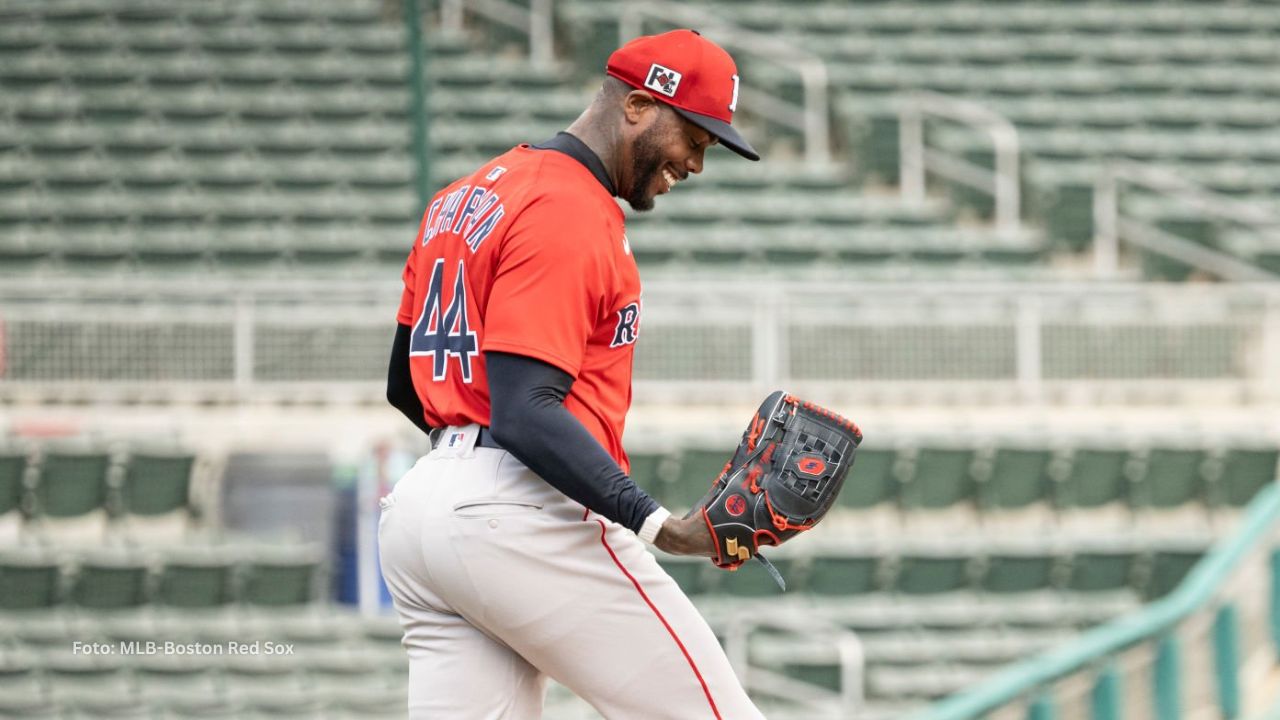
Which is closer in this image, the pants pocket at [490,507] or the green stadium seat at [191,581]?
the pants pocket at [490,507]

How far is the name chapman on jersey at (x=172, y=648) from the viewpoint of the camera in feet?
26.0

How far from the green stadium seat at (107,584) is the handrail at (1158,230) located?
650 centimetres

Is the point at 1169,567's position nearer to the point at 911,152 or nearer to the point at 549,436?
the point at 911,152

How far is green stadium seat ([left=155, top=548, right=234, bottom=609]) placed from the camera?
8.38m

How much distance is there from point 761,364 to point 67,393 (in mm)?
3828

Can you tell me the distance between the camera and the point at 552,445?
219cm

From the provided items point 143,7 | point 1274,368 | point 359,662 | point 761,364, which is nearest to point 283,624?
point 359,662

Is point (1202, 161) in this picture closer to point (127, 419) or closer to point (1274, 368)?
point (1274, 368)

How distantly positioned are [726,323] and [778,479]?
7.31 metres

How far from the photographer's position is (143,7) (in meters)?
13.5

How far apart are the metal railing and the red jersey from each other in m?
7.07

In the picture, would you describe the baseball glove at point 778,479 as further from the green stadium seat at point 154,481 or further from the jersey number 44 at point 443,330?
the green stadium seat at point 154,481

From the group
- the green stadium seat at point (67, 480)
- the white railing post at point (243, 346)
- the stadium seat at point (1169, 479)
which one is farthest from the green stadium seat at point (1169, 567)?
the green stadium seat at point (67, 480)

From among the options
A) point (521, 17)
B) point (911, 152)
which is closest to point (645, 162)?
point (911, 152)
